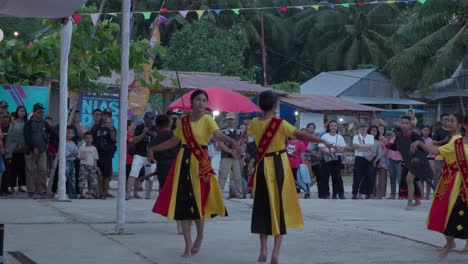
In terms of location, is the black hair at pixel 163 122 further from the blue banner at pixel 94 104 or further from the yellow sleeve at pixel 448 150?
the blue banner at pixel 94 104

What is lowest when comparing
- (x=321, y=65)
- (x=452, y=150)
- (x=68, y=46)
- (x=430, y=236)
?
(x=430, y=236)

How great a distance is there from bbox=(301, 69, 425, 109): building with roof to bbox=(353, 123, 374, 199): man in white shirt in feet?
89.1

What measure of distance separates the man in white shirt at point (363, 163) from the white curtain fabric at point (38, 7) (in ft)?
31.5

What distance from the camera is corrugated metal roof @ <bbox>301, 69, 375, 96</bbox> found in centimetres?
4681

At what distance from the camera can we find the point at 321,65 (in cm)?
5819

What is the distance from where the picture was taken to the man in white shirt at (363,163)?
1883 centimetres

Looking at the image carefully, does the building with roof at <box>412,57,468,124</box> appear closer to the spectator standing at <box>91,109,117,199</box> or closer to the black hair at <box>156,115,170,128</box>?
the spectator standing at <box>91,109,117,199</box>

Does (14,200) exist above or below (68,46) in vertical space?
below

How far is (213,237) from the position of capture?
10.8 metres

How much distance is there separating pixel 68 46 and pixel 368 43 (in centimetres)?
4175

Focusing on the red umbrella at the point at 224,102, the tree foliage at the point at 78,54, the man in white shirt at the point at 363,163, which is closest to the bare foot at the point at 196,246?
the tree foliage at the point at 78,54

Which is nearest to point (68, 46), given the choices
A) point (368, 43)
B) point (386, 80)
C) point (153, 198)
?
point (153, 198)

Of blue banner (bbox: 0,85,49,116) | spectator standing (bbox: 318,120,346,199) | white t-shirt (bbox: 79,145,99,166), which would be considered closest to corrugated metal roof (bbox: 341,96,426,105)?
spectator standing (bbox: 318,120,346,199)

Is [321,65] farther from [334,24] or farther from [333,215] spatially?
[333,215]
